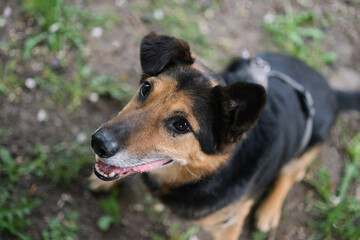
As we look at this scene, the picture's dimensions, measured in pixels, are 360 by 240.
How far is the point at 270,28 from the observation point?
5.92 m

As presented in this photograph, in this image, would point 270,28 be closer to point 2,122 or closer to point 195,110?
point 195,110

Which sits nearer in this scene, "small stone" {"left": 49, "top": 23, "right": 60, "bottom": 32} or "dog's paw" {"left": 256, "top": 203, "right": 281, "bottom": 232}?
"dog's paw" {"left": 256, "top": 203, "right": 281, "bottom": 232}

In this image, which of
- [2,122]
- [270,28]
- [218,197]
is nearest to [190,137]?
[218,197]

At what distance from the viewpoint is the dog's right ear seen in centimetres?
285

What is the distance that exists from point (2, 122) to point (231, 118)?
3.06 metres

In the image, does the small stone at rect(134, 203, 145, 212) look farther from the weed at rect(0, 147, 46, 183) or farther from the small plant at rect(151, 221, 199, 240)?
the weed at rect(0, 147, 46, 183)

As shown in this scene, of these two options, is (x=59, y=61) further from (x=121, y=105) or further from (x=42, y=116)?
(x=121, y=105)

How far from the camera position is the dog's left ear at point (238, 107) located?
2.31 metres

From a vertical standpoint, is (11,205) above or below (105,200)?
above

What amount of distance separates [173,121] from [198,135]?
0.25 m

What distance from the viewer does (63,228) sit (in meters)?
3.67

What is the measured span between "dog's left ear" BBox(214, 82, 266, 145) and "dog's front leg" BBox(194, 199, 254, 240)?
3.34 feet

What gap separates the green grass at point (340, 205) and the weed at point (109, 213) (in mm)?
2759

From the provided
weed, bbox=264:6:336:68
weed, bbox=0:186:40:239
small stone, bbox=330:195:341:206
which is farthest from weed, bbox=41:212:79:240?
weed, bbox=264:6:336:68
